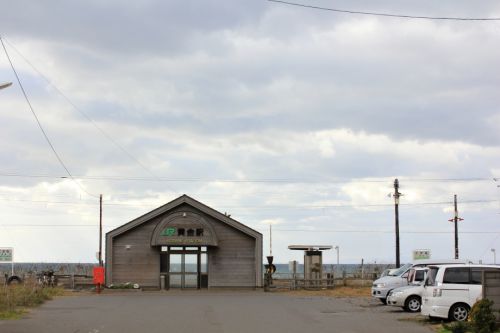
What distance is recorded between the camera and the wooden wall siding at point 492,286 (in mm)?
17172

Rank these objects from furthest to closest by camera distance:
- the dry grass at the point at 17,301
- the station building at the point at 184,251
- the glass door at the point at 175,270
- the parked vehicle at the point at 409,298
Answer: the glass door at the point at 175,270, the station building at the point at 184,251, the parked vehicle at the point at 409,298, the dry grass at the point at 17,301

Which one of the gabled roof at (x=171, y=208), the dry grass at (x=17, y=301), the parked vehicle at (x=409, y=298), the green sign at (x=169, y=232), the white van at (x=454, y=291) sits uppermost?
the gabled roof at (x=171, y=208)

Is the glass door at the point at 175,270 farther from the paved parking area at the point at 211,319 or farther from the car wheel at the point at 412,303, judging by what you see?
the car wheel at the point at 412,303

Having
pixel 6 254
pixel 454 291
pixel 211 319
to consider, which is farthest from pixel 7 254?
pixel 454 291

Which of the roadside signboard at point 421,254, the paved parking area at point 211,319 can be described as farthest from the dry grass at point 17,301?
the roadside signboard at point 421,254

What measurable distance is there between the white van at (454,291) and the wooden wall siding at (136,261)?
82.0 ft

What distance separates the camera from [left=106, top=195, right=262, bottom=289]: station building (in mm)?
41656

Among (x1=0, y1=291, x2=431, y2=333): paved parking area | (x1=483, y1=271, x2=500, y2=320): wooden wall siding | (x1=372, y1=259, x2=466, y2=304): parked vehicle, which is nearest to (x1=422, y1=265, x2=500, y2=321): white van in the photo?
(x1=0, y1=291, x2=431, y2=333): paved parking area

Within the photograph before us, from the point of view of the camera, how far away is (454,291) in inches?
749

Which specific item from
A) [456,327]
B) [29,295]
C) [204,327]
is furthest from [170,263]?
[456,327]

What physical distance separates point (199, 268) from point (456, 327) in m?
28.0

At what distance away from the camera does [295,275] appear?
149 ft

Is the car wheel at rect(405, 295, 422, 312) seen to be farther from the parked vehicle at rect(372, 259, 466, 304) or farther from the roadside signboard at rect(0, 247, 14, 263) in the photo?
the roadside signboard at rect(0, 247, 14, 263)

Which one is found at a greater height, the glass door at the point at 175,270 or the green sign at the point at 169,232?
the green sign at the point at 169,232
